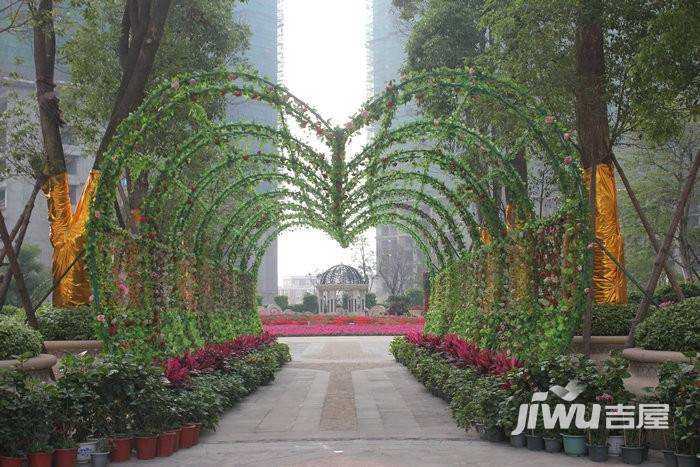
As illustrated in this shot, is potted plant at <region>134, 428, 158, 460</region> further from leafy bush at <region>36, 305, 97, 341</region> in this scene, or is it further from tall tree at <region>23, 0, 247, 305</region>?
leafy bush at <region>36, 305, 97, 341</region>

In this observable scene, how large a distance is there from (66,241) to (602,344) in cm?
930

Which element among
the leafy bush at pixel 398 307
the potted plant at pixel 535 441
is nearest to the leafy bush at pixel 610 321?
the potted plant at pixel 535 441

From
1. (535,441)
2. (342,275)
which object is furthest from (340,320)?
(535,441)

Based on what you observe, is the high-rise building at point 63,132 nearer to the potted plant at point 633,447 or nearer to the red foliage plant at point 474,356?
the red foliage plant at point 474,356

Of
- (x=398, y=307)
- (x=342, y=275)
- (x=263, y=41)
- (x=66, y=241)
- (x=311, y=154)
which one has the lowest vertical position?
(x=398, y=307)

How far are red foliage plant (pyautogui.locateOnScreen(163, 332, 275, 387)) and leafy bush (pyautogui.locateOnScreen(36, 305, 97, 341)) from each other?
1893 millimetres

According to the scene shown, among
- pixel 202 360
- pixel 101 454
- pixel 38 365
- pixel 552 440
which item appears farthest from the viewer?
pixel 202 360

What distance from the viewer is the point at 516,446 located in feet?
23.3

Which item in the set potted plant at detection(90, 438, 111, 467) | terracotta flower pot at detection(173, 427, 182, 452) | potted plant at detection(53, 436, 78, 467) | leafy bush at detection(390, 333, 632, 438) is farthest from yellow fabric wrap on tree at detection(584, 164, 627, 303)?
potted plant at detection(53, 436, 78, 467)

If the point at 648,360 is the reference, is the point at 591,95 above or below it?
above

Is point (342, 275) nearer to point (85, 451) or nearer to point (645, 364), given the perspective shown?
point (645, 364)

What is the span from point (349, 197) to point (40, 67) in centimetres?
580

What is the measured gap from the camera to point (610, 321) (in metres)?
11.3

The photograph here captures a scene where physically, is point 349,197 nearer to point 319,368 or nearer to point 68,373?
point 319,368
